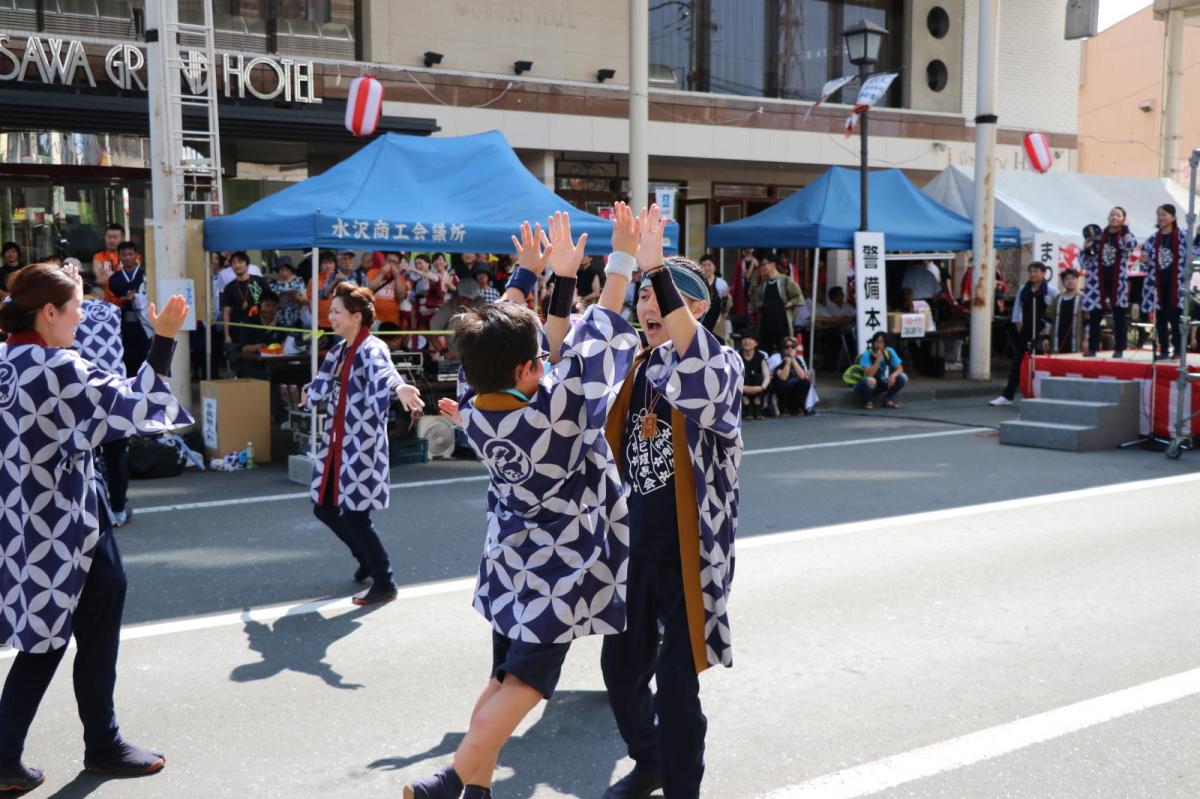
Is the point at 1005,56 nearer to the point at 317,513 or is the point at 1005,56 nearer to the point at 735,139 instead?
the point at 735,139

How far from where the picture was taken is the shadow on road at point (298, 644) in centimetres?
517

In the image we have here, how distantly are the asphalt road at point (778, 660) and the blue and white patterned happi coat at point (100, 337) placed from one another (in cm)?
117

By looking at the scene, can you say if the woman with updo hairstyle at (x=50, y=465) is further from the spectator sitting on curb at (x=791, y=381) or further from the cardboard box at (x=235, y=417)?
the spectator sitting on curb at (x=791, y=381)

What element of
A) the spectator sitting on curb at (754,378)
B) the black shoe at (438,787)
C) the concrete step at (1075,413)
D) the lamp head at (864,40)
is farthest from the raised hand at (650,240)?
the lamp head at (864,40)

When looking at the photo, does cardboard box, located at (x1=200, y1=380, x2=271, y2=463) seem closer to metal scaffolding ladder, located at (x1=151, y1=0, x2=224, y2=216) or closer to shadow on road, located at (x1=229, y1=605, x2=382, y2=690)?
metal scaffolding ladder, located at (x1=151, y1=0, x2=224, y2=216)

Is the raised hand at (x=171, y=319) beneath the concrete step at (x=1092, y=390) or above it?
above

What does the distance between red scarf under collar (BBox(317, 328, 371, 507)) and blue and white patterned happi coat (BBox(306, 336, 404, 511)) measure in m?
0.02

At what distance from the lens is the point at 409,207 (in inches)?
435

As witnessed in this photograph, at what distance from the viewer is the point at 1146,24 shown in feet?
123

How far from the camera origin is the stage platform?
38.5 ft

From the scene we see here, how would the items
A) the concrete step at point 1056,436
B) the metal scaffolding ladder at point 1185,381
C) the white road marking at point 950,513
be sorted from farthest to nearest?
the concrete step at point 1056,436 → the metal scaffolding ladder at point 1185,381 → the white road marking at point 950,513

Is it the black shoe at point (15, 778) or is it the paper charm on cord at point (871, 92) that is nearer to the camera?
the black shoe at point (15, 778)

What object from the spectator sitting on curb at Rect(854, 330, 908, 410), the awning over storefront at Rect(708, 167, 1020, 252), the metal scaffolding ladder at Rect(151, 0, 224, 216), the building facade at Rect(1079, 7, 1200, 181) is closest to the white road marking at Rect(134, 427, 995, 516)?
the spectator sitting on curb at Rect(854, 330, 908, 410)

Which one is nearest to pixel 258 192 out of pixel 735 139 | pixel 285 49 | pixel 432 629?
pixel 285 49
